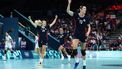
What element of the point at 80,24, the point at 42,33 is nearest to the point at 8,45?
the point at 42,33

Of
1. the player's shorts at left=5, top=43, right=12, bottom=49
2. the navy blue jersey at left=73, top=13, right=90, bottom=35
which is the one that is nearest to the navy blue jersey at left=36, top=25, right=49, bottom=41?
the navy blue jersey at left=73, top=13, right=90, bottom=35

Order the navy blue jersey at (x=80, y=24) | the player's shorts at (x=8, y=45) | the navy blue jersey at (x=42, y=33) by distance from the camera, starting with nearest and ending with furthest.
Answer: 1. the navy blue jersey at (x=80, y=24)
2. the navy blue jersey at (x=42, y=33)
3. the player's shorts at (x=8, y=45)

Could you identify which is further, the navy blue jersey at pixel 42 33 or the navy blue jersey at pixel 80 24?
the navy blue jersey at pixel 42 33

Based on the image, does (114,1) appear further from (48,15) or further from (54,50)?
(54,50)

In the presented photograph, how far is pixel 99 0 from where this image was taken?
40844 mm

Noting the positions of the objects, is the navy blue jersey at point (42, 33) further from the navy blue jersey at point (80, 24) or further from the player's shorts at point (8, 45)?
the player's shorts at point (8, 45)

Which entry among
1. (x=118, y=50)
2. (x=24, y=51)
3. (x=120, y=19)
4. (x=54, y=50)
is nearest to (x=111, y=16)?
(x=120, y=19)

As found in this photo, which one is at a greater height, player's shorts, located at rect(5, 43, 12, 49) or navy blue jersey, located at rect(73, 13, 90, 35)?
navy blue jersey, located at rect(73, 13, 90, 35)

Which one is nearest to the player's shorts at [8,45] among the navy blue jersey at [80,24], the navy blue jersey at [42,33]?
the navy blue jersey at [42,33]

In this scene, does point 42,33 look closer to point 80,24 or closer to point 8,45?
point 80,24

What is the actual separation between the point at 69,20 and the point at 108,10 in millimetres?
4613

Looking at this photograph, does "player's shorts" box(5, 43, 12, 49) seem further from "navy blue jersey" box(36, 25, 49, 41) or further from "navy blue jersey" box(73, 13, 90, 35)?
"navy blue jersey" box(73, 13, 90, 35)

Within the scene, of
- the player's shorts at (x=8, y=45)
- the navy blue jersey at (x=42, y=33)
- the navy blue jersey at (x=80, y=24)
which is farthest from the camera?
the player's shorts at (x=8, y=45)

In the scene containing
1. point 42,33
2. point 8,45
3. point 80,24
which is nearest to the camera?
point 80,24
